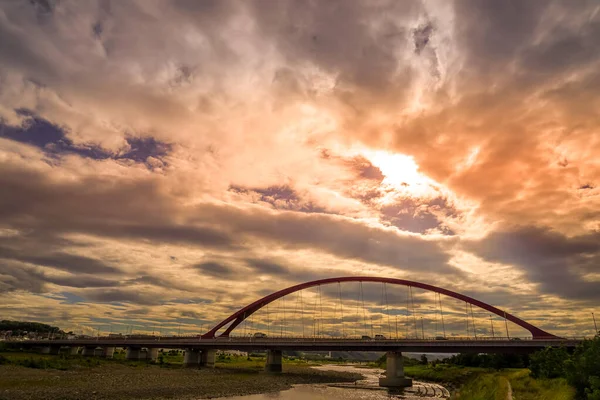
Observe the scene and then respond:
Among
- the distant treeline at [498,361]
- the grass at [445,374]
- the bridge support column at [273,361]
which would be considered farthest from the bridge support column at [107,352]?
the distant treeline at [498,361]

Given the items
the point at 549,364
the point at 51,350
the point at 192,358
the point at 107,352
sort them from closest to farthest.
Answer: the point at 549,364
the point at 192,358
the point at 107,352
the point at 51,350

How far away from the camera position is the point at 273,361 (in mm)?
98000

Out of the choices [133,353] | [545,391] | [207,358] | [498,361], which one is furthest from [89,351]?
[545,391]

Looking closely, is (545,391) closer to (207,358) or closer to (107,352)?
(207,358)

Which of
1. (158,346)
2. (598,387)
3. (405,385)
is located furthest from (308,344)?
(598,387)

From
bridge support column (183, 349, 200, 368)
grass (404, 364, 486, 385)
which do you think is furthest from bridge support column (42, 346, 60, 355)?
grass (404, 364, 486, 385)

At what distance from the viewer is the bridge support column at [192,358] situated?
10662cm

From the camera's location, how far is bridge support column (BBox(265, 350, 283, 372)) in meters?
97.0

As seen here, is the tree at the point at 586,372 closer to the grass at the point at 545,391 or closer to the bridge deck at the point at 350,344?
the grass at the point at 545,391

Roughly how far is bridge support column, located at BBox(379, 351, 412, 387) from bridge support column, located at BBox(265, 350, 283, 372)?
1267 inches

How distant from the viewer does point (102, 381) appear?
56.5 m

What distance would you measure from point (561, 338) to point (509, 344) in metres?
10.4

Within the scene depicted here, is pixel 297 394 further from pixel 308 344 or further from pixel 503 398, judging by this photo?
pixel 308 344

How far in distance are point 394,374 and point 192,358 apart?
5921 cm
